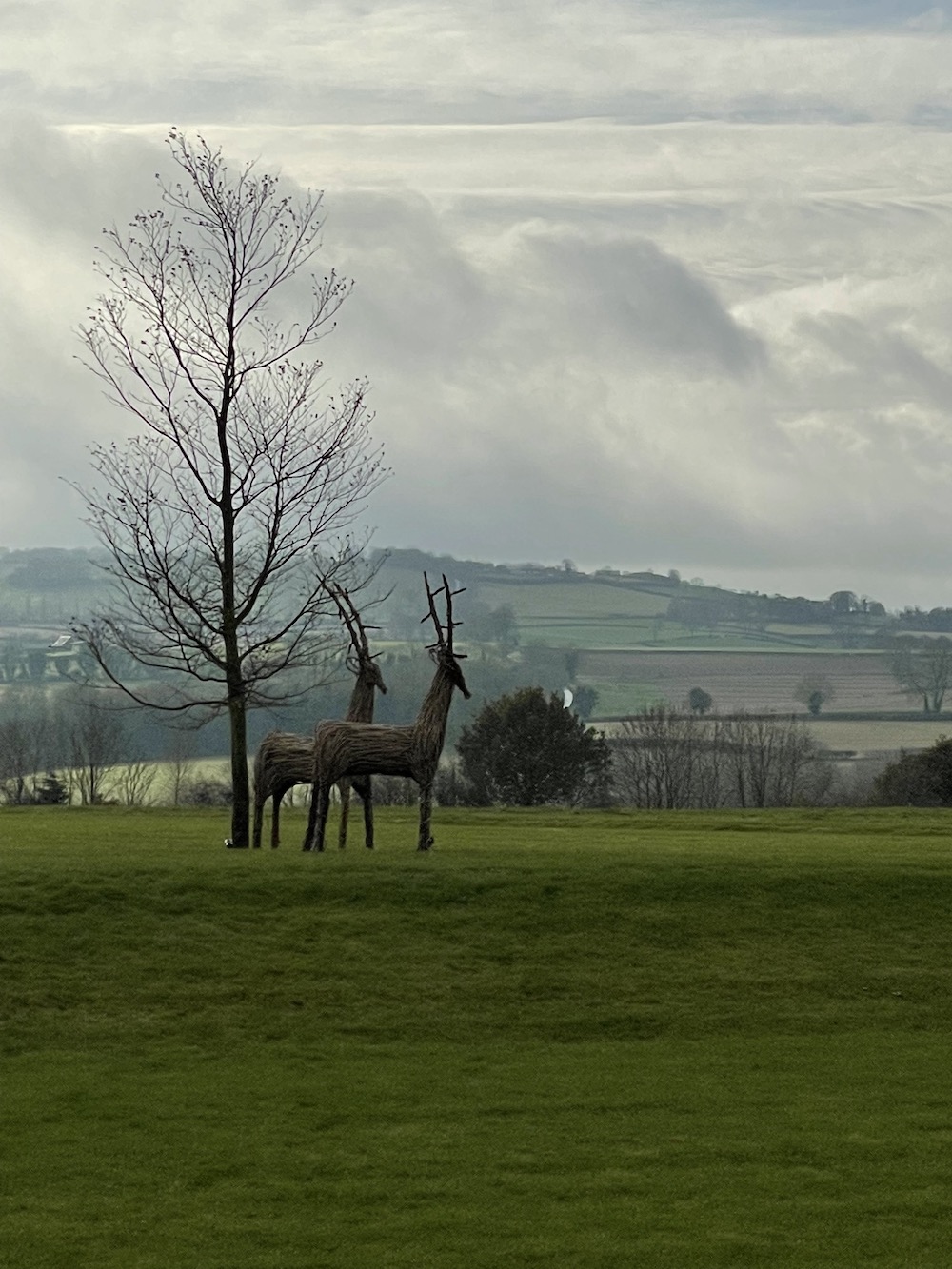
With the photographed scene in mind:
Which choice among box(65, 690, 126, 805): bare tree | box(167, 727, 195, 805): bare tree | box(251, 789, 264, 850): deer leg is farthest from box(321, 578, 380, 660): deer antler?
box(167, 727, 195, 805): bare tree

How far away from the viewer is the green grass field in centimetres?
1199

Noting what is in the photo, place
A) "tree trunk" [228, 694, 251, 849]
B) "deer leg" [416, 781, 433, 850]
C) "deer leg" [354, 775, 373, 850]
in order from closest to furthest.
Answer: "deer leg" [416, 781, 433, 850], "deer leg" [354, 775, 373, 850], "tree trunk" [228, 694, 251, 849]

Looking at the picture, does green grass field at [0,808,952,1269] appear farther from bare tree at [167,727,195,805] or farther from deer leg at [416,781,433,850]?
bare tree at [167,727,195,805]

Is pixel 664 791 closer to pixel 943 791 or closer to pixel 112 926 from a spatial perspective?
pixel 943 791

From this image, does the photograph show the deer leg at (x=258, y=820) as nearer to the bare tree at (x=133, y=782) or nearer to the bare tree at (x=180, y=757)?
the bare tree at (x=133, y=782)

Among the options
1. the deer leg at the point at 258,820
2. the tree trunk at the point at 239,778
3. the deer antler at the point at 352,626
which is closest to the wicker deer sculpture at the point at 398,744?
the deer antler at the point at 352,626

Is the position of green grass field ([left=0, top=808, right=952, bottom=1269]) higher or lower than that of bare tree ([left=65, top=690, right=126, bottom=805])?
lower

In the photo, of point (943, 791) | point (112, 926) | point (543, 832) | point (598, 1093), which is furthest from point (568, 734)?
point (598, 1093)

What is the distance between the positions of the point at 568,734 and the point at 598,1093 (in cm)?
6749

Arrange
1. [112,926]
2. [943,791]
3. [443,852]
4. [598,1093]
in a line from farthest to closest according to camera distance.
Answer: [943,791], [443,852], [112,926], [598,1093]

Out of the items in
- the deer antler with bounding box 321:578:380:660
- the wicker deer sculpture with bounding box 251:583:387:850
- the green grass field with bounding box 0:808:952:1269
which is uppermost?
the deer antler with bounding box 321:578:380:660

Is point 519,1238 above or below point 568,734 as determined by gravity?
below

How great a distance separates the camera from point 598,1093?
16.0 metres

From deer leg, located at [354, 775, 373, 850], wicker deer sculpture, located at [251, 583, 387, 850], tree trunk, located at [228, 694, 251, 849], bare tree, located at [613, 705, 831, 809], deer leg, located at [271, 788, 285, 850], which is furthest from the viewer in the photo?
bare tree, located at [613, 705, 831, 809]
